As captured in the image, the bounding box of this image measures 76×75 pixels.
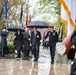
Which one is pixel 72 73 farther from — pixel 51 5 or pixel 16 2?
pixel 51 5

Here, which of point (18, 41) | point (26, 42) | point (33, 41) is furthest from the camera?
point (26, 42)

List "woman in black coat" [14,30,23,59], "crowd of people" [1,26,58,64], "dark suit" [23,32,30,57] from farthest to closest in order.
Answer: "dark suit" [23,32,30,57] < "woman in black coat" [14,30,23,59] < "crowd of people" [1,26,58,64]

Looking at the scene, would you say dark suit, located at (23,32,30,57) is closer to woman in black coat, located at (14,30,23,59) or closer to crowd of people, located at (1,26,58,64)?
crowd of people, located at (1,26,58,64)

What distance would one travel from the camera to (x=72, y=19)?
22.0 ft

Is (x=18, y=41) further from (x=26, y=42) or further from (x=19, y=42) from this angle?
(x=26, y=42)

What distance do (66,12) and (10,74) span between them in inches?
182

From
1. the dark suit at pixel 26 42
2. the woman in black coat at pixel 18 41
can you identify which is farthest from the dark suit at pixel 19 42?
the dark suit at pixel 26 42

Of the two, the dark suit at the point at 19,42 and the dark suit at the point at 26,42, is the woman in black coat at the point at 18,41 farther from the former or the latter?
the dark suit at the point at 26,42

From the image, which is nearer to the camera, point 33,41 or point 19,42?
point 33,41

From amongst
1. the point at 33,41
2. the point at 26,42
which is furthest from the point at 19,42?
the point at 26,42

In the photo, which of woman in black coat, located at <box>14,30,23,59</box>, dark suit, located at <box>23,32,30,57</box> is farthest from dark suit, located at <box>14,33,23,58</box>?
dark suit, located at <box>23,32,30,57</box>

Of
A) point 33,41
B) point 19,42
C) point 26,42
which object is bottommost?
point 26,42

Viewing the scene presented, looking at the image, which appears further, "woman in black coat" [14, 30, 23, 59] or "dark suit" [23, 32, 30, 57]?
"dark suit" [23, 32, 30, 57]

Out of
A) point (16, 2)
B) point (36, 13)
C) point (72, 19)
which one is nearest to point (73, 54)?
point (72, 19)
